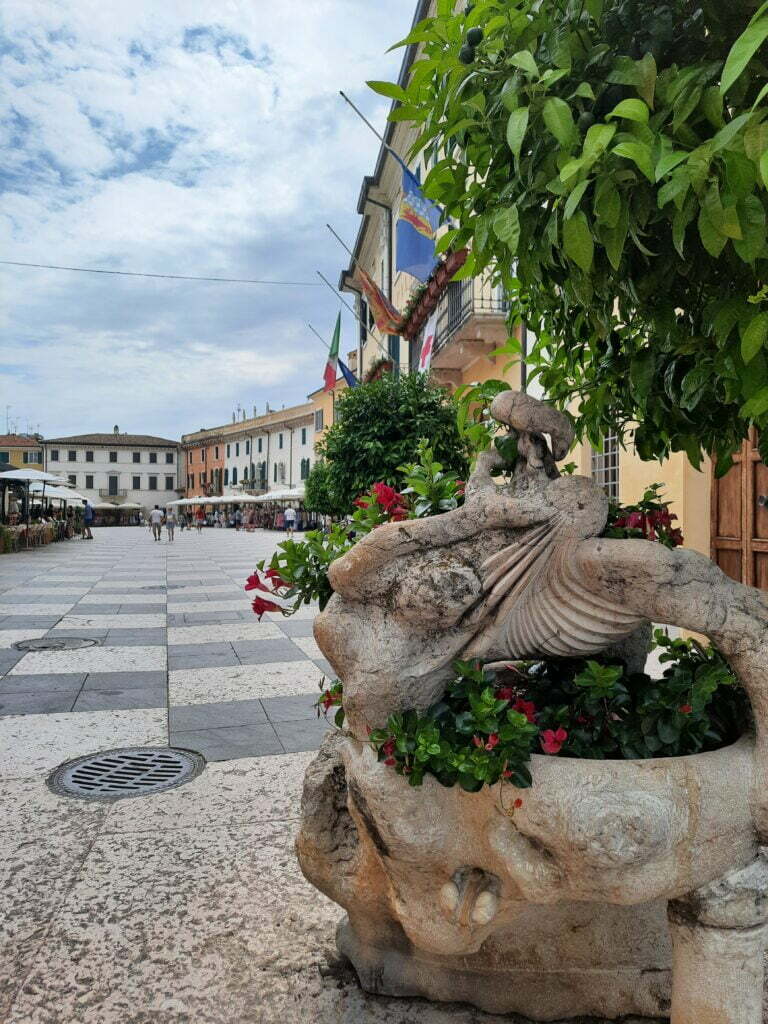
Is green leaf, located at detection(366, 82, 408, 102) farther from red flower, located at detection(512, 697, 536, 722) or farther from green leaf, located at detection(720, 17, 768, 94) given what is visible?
red flower, located at detection(512, 697, 536, 722)

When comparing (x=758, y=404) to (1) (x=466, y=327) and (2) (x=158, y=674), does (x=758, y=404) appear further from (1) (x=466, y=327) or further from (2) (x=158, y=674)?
(1) (x=466, y=327)

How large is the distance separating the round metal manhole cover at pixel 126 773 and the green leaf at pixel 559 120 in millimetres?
3392

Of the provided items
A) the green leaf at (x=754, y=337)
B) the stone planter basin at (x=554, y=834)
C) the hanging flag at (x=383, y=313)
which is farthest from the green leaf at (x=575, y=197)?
the hanging flag at (x=383, y=313)

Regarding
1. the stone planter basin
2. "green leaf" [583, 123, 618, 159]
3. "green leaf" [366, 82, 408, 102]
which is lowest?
the stone planter basin

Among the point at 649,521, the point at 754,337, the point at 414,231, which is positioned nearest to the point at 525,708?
the point at 649,521

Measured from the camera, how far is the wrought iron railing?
45.0 ft

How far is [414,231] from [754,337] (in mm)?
11286

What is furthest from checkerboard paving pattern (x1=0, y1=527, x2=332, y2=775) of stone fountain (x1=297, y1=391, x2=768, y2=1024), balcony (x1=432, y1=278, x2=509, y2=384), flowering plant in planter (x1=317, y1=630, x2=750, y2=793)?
balcony (x1=432, y1=278, x2=509, y2=384)

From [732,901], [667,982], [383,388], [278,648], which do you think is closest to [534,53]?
[732,901]

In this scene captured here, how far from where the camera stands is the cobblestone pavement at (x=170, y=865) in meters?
2.14

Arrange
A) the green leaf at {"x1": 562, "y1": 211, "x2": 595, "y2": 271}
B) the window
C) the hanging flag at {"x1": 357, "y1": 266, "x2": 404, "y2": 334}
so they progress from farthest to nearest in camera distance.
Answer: the hanging flag at {"x1": 357, "y1": 266, "x2": 404, "y2": 334} < the window < the green leaf at {"x1": 562, "y1": 211, "x2": 595, "y2": 271}

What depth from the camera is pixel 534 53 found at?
145cm

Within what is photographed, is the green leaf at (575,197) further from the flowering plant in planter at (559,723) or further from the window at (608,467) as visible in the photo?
the window at (608,467)

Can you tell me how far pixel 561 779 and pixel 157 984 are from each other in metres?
1.41
